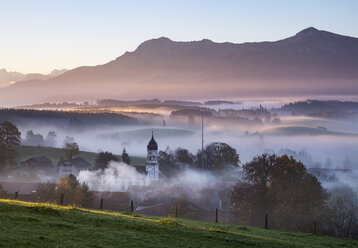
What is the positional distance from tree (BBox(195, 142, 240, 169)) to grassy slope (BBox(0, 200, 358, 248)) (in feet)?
425

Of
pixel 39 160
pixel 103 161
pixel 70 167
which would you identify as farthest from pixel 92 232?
pixel 39 160

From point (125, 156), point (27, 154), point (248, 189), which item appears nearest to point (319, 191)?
point (248, 189)

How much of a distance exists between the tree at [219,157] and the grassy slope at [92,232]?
12944 cm

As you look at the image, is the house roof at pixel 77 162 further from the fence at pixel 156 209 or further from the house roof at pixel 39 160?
the fence at pixel 156 209

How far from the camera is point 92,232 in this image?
1041 inches

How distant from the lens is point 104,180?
14200 centimetres

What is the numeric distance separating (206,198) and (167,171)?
195 feet

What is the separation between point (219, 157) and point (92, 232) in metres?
139

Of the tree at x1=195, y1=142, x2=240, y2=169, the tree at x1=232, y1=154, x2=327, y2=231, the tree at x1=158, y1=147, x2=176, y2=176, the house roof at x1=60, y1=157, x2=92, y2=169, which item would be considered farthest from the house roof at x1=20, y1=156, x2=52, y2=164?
the tree at x1=232, y1=154, x2=327, y2=231

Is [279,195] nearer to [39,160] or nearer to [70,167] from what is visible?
[70,167]

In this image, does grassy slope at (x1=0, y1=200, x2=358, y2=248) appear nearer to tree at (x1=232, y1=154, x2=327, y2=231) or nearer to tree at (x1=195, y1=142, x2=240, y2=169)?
tree at (x1=232, y1=154, x2=327, y2=231)

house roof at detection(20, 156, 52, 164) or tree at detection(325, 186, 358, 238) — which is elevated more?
tree at detection(325, 186, 358, 238)

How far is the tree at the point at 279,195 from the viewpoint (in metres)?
68.5

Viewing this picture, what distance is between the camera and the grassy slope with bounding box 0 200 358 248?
23438mm
